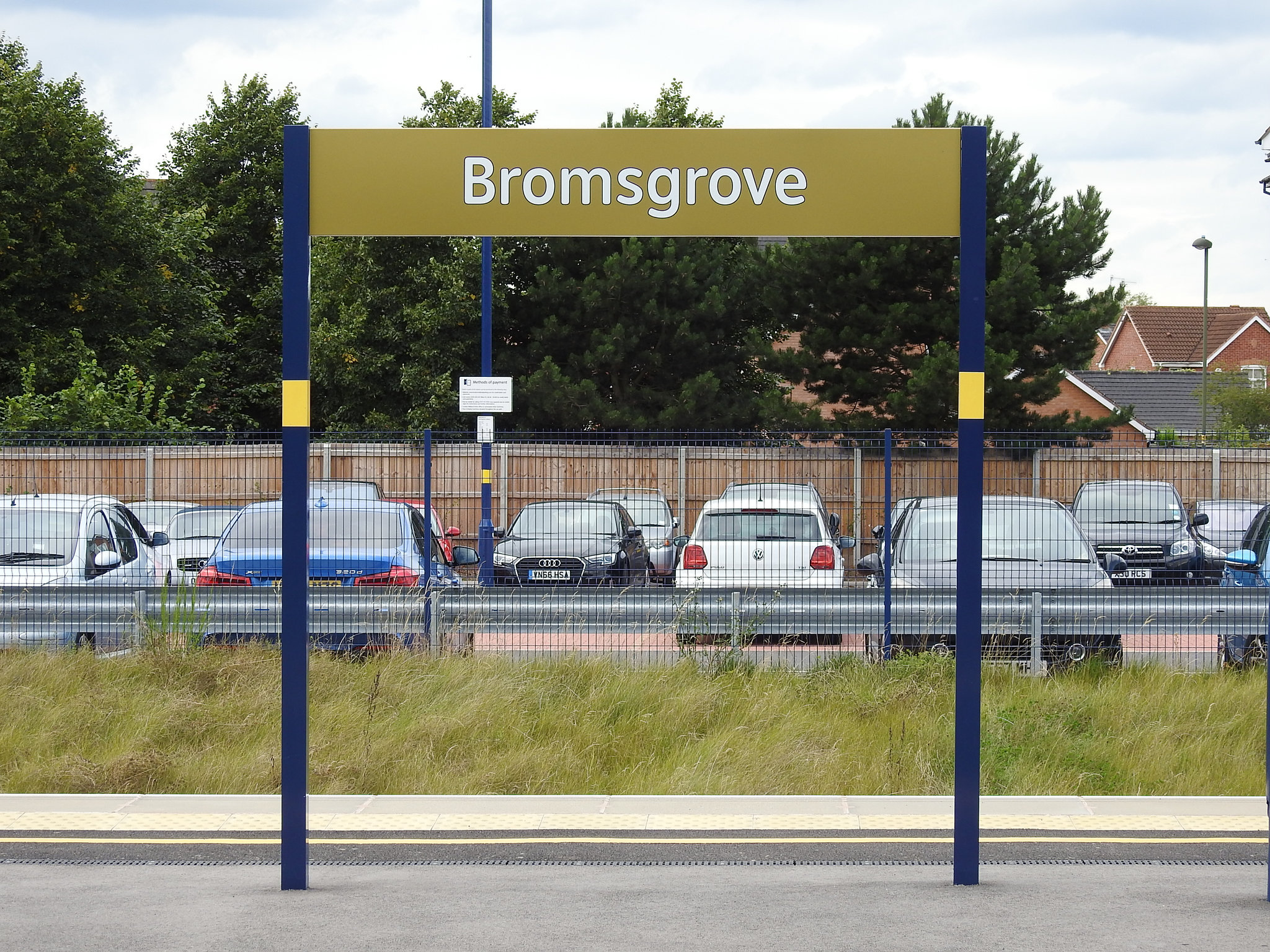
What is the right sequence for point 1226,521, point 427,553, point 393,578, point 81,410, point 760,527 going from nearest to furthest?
point 427,553 < point 393,578 < point 760,527 < point 1226,521 < point 81,410

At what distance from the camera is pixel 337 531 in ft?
38.4

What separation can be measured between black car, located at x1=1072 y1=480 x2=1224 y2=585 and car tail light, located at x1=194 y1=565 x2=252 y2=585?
289 inches

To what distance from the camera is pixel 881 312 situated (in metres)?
27.2

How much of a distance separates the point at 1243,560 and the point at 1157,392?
46.2m

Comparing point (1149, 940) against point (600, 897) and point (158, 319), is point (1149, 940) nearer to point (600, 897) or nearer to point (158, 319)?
point (600, 897)

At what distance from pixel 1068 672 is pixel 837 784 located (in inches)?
141

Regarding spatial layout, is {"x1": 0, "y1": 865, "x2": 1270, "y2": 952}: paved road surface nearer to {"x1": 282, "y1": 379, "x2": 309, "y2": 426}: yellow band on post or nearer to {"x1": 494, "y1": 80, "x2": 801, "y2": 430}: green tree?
{"x1": 282, "y1": 379, "x2": 309, "y2": 426}: yellow band on post

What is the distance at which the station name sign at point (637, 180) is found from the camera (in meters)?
5.09

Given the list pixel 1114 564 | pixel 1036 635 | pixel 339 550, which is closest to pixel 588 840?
pixel 1036 635

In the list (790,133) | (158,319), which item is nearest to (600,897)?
(790,133)

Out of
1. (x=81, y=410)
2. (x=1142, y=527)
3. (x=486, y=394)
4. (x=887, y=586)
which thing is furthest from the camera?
(x=81, y=410)

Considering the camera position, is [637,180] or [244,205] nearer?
[637,180]

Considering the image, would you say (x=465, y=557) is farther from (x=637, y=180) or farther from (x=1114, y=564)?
(x=637, y=180)

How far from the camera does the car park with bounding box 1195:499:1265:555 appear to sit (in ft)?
49.4
